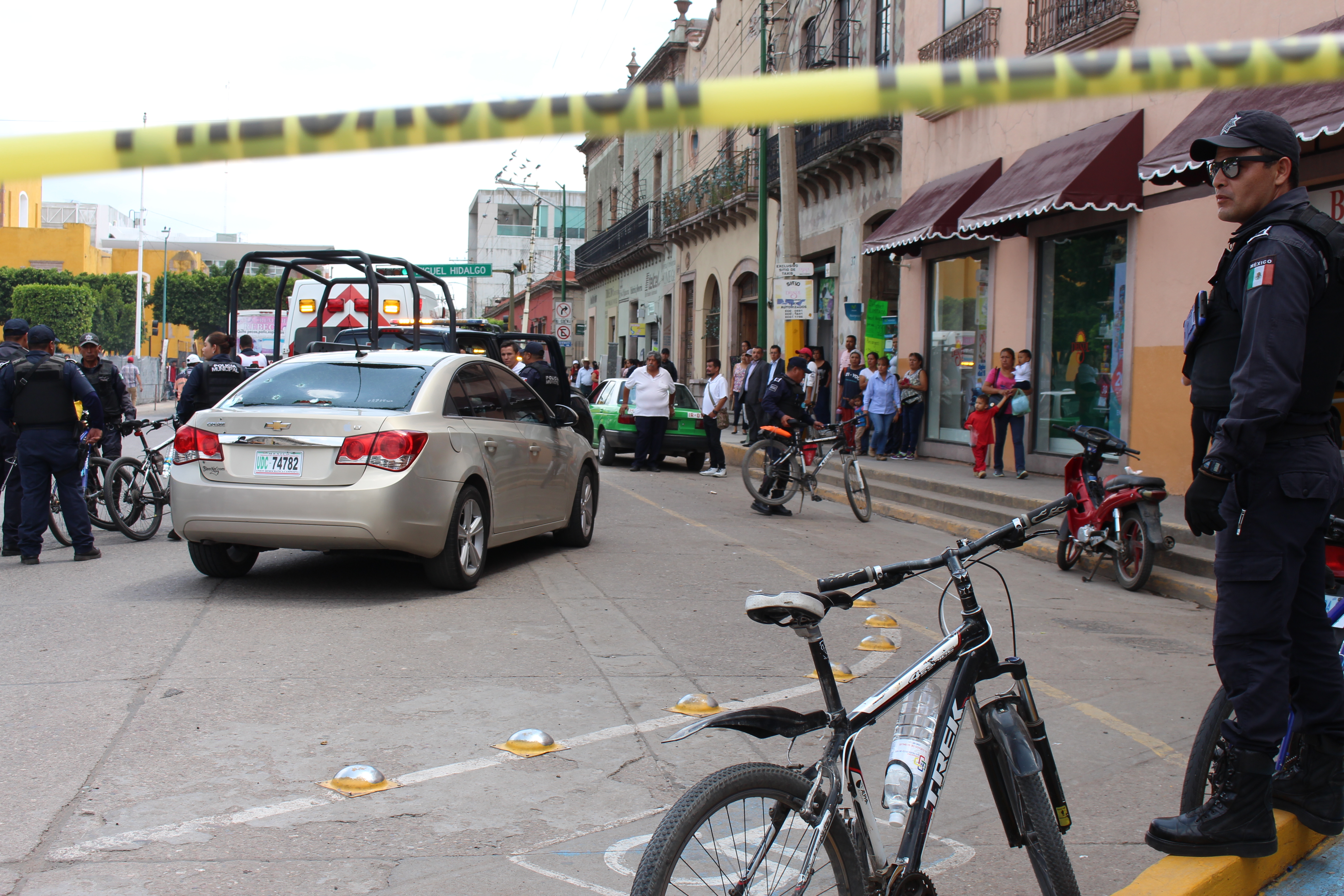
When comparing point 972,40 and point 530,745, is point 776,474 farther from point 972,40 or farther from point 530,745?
point 530,745

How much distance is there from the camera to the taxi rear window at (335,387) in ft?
24.0

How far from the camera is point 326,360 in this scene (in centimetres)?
772

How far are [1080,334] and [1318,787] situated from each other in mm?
12234

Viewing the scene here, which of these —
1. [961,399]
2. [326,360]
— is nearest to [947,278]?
[961,399]

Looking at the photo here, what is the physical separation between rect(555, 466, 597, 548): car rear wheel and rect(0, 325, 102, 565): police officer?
3682 mm

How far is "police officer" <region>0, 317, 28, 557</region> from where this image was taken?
891cm

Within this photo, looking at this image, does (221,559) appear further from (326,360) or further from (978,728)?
(978,728)

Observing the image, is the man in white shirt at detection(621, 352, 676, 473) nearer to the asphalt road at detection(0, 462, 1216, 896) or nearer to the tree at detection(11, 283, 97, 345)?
the asphalt road at detection(0, 462, 1216, 896)

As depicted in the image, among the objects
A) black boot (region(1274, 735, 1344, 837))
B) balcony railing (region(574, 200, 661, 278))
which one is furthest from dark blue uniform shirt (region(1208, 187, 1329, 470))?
balcony railing (region(574, 200, 661, 278))

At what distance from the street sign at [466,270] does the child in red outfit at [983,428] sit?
20281mm

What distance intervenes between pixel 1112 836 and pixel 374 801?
96.5 inches

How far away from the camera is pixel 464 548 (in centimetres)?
754

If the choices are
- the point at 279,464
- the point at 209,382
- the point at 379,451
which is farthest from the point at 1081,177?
the point at 279,464

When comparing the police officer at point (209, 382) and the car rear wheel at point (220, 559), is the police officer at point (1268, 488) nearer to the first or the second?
the car rear wheel at point (220, 559)
